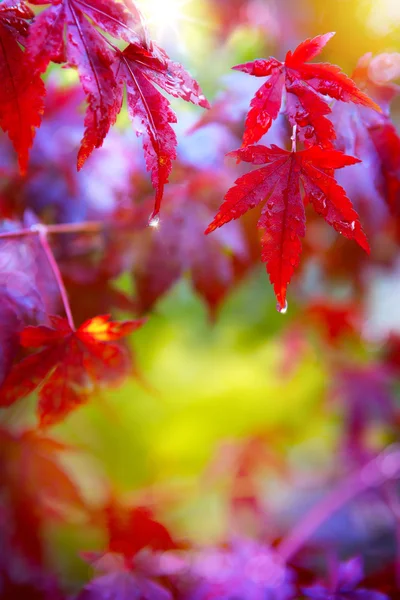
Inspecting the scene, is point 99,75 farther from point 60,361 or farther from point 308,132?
point 60,361

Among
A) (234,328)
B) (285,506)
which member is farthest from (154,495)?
(234,328)

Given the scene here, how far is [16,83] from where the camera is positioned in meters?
0.50

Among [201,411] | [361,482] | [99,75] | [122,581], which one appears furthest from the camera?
[201,411]

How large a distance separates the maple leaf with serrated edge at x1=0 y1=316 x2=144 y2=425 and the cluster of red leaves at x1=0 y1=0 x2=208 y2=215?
7.3 inches

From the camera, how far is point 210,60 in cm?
146

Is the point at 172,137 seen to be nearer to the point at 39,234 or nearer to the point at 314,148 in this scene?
the point at 314,148

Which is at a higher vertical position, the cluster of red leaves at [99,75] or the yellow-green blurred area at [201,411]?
the yellow-green blurred area at [201,411]

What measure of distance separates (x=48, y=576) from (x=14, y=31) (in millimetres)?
951

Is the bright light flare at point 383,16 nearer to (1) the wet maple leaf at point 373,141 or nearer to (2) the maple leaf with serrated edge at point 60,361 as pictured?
(1) the wet maple leaf at point 373,141

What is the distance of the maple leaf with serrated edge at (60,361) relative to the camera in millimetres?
580

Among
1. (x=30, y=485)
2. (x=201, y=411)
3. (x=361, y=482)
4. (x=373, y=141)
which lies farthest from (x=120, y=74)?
(x=201, y=411)

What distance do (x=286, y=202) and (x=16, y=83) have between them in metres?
0.28

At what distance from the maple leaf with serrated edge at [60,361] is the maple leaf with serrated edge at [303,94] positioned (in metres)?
0.27

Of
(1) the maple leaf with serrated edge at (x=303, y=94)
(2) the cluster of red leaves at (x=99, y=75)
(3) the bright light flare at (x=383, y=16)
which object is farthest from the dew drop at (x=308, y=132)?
(3) the bright light flare at (x=383, y=16)
